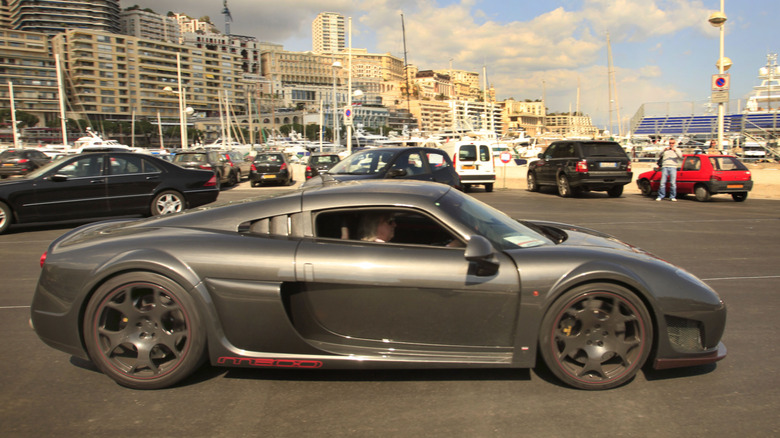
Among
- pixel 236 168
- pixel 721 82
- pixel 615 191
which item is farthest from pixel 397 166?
pixel 236 168

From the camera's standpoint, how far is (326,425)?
2.98 meters

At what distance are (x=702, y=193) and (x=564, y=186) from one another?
3985 millimetres

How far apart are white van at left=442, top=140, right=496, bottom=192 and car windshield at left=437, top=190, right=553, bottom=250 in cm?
1660

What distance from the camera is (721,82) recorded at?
1906cm

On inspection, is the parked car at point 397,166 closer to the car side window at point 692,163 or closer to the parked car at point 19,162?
the car side window at point 692,163

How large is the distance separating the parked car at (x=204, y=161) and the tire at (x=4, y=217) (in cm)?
1143

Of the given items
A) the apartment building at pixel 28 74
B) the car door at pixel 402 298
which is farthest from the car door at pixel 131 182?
the apartment building at pixel 28 74

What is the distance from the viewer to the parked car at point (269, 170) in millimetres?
24500

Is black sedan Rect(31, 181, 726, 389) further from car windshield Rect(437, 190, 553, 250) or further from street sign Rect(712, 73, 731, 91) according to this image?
street sign Rect(712, 73, 731, 91)

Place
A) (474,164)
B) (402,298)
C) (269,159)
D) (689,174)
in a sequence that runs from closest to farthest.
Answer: (402,298) → (689,174) → (474,164) → (269,159)

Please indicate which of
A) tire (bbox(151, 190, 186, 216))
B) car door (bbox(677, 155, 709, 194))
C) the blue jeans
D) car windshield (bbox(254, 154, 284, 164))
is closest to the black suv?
the blue jeans

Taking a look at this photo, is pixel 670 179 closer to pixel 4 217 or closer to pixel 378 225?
pixel 378 225

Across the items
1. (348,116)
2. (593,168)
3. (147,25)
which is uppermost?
(147,25)

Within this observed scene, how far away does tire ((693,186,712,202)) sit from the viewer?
16.4 meters
